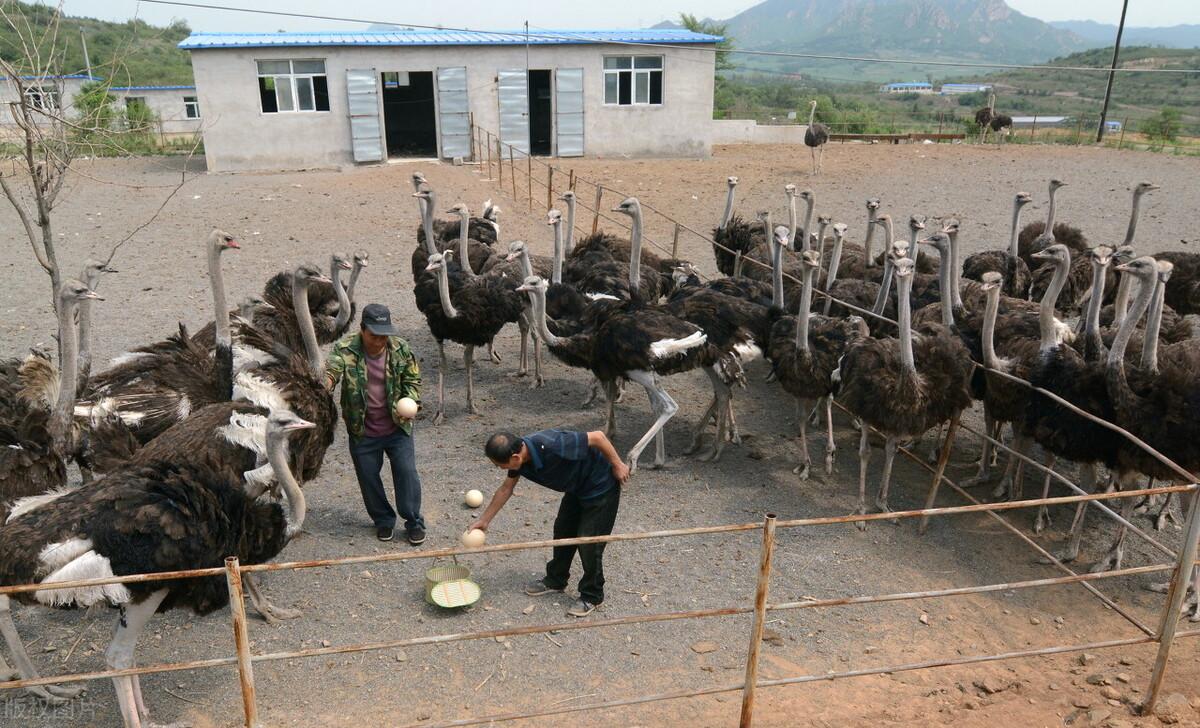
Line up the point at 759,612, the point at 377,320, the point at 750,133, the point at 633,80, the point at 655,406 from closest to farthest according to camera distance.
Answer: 1. the point at 759,612
2. the point at 377,320
3. the point at 655,406
4. the point at 633,80
5. the point at 750,133

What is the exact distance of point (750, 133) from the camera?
29.7 meters

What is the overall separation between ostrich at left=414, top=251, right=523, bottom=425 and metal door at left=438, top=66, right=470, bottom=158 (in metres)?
15.7

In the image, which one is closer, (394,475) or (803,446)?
(394,475)

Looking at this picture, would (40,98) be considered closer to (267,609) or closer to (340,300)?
(340,300)

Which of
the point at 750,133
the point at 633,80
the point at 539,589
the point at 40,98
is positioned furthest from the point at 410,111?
the point at 539,589

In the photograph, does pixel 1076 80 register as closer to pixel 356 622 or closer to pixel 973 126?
pixel 973 126

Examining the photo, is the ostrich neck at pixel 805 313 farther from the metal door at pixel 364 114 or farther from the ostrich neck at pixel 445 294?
the metal door at pixel 364 114

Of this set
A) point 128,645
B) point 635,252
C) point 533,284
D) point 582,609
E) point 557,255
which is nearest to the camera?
point 128,645

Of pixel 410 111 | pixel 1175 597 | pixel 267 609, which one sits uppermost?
pixel 410 111

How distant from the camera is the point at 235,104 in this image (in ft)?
73.2

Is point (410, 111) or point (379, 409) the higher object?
point (410, 111)

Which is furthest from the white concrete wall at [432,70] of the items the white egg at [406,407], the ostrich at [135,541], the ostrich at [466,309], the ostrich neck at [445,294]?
the ostrich at [135,541]

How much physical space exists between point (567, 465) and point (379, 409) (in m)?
1.66

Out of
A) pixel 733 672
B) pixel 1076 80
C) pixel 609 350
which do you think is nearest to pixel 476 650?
pixel 733 672
